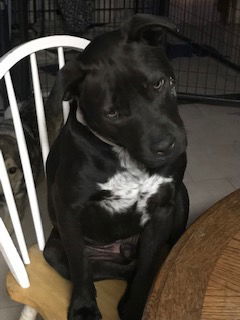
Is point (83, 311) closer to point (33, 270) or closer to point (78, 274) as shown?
point (78, 274)

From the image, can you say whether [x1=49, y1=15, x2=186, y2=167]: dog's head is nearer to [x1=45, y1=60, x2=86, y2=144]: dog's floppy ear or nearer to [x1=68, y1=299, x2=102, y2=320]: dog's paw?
Result: [x1=45, y1=60, x2=86, y2=144]: dog's floppy ear

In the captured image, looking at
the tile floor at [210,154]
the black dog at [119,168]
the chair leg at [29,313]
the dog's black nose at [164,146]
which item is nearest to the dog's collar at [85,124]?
the black dog at [119,168]

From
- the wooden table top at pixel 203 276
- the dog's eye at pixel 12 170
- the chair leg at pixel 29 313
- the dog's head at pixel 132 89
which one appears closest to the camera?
the wooden table top at pixel 203 276

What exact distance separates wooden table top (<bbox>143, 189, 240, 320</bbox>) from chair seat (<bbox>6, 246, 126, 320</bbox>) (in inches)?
16.1

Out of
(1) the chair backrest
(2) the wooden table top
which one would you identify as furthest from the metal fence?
(2) the wooden table top

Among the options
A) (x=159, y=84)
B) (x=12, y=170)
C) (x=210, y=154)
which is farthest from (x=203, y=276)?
(x=210, y=154)

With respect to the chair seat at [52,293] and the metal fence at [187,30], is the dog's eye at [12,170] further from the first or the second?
the metal fence at [187,30]

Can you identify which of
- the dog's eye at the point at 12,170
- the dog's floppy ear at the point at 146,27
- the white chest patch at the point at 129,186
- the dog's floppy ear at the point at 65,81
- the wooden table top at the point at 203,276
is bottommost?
the dog's eye at the point at 12,170

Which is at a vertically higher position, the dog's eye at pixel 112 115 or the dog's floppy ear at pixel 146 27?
the dog's floppy ear at pixel 146 27

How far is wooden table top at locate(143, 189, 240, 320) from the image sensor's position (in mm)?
730

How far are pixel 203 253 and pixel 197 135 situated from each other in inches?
76.3

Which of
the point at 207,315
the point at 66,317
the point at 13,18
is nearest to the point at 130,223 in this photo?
the point at 66,317

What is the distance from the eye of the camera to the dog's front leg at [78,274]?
3.81 feet

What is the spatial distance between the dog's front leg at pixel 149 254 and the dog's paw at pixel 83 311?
5cm
